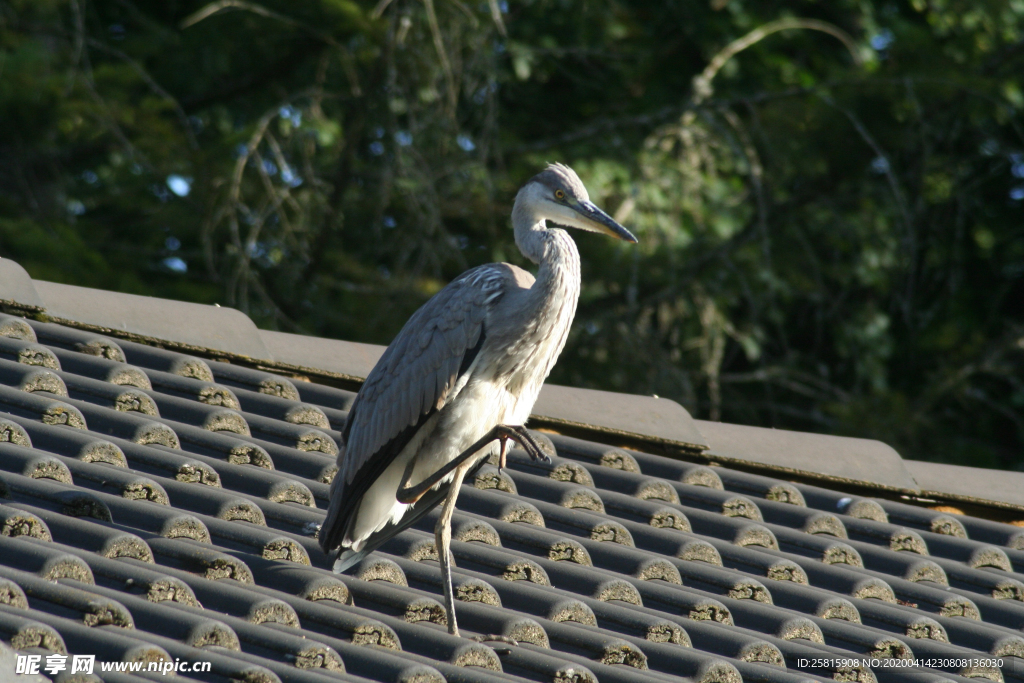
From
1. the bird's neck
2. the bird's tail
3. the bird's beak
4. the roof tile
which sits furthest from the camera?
the bird's beak

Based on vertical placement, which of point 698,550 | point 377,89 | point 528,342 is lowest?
point 698,550

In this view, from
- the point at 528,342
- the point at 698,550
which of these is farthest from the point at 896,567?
the point at 528,342

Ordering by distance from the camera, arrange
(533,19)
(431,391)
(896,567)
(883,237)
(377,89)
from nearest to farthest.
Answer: (431,391) → (896,567) → (377,89) → (883,237) → (533,19)

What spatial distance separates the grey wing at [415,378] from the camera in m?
3.14

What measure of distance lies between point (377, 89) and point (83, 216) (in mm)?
2843

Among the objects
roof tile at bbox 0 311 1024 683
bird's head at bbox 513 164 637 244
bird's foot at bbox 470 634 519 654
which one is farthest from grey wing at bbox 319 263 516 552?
bird's foot at bbox 470 634 519 654

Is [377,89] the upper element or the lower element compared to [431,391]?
upper

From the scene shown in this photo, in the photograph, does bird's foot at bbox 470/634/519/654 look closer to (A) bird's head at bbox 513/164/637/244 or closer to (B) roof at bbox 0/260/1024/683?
(B) roof at bbox 0/260/1024/683

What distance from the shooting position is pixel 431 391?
324cm

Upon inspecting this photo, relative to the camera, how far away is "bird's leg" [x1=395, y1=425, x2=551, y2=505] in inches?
114

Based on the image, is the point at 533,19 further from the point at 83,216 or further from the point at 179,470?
the point at 179,470

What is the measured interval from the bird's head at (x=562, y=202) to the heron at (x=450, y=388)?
0.09m

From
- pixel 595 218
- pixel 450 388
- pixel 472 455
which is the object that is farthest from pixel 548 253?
pixel 472 455

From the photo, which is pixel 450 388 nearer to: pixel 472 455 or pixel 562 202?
pixel 472 455
